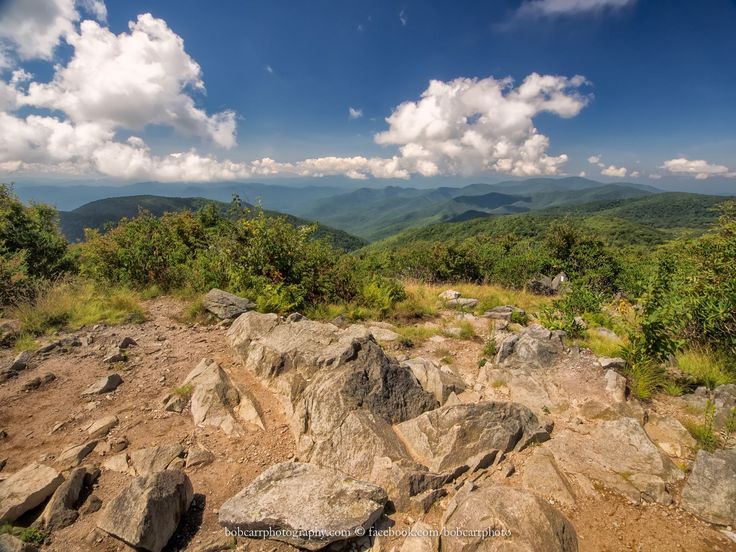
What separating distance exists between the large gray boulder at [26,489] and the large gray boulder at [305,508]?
1876 millimetres

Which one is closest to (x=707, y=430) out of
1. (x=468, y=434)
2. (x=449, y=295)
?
(x=468, y=434)

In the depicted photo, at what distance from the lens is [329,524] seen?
3055 mm

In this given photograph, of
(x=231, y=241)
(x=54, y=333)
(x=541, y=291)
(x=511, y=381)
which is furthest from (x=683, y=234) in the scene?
(x=54, y=333)

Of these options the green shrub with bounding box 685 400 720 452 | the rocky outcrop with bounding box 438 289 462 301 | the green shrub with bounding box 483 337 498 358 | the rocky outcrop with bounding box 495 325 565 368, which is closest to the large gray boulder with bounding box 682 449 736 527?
the green shrub with bounding box 685 400 720 452

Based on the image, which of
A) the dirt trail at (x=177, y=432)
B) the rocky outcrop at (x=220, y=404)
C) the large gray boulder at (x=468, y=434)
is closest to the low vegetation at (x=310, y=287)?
the dirt trail at (x=177, y=432)

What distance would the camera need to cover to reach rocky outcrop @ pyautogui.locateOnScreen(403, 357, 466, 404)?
213 inches

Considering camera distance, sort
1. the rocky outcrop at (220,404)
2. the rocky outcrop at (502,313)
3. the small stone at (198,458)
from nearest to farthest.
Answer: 1. the small stone at (198,458)
2. the rocky outcrop at (220,404)
3. the rocky outcrop at (502,313)

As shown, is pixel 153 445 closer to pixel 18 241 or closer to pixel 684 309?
pixel 684 309

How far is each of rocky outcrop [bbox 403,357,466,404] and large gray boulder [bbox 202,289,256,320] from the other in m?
4.61

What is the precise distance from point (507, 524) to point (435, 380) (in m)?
2.58

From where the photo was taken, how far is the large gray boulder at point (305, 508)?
9.95 feet

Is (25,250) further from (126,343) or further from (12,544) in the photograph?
(12,544)

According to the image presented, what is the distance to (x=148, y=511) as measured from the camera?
3016 millimetres

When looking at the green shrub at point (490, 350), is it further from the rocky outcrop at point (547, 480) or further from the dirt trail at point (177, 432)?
the rocky outcrop at point (547, 480)
